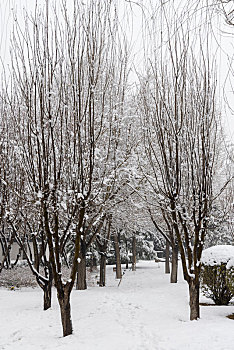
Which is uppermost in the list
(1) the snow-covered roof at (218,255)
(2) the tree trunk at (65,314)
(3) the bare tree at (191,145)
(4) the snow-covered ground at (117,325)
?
(3) the bare tree at (191,145)

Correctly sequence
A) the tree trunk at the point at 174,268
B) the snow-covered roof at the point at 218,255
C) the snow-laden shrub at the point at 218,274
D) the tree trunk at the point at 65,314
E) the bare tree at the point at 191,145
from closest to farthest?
the tree trunk at the point at 65,314
the bare tree at the point at 191,145
the snow-laden shrub at the point at 218,274
the snow-covered roof at the point at 218,255
the tree trunk at the point at 174,268

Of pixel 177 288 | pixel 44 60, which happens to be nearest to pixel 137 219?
pixel 177 288

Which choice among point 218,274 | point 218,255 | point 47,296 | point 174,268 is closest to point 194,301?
point 218,274

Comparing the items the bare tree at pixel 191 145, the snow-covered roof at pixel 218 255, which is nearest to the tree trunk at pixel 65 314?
the bare tree at pixel 191 145

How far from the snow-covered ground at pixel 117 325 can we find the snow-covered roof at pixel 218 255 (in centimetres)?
115

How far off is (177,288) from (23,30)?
8.86 meters

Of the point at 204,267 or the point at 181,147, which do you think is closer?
the point at 181,147

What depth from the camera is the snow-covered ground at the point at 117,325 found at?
480cm

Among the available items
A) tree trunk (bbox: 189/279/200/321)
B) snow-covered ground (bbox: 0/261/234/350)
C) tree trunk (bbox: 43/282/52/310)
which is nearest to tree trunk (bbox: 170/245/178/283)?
snow-covered ground (bbox: 0/261/234/350)

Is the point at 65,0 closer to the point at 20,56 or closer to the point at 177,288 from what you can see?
the point at 20,56

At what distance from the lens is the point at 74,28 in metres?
5.59

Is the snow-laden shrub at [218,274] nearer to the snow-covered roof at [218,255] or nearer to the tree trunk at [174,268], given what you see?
the snow-covered roof at [218,255]

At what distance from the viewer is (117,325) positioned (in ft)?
20.0

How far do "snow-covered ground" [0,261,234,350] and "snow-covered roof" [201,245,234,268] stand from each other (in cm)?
115
